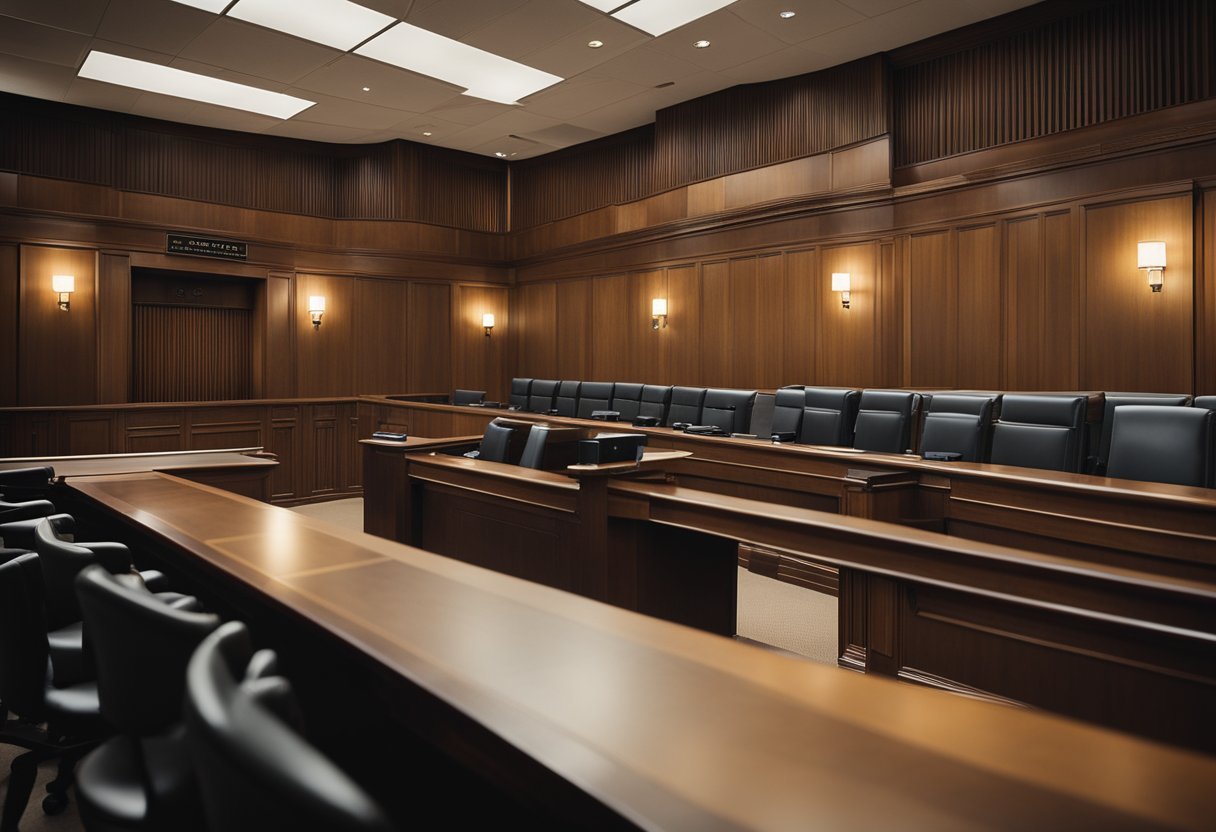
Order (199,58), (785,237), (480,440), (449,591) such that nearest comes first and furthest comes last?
(449,591)
(480,440)
(199,58)
(785,237)

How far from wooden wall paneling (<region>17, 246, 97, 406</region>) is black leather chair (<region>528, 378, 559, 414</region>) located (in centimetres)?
473

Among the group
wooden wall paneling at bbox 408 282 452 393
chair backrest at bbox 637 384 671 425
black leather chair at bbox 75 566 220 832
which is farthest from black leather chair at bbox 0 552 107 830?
wooden wall paneling at bbox 408 282 452 393

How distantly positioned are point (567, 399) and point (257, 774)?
7.83 meters

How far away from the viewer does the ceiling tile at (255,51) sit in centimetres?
647

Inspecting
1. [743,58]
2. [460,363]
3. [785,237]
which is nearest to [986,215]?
[785,237]

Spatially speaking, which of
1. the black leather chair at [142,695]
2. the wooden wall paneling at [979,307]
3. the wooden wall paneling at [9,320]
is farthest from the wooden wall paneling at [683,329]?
the black leather chair at [142,695]

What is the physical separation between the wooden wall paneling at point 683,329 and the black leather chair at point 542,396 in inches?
55.1

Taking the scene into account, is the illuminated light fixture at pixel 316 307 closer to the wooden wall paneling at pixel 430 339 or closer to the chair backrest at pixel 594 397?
the wooden wall paneling at pixel 430 339

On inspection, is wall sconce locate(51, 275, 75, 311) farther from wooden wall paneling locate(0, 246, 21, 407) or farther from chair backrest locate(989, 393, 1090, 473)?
chair backrest locate(989, 393, 1090, 473)

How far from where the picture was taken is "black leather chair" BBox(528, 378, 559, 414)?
8.70m

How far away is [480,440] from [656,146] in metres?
5.27

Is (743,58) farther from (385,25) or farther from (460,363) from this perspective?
(460,363)

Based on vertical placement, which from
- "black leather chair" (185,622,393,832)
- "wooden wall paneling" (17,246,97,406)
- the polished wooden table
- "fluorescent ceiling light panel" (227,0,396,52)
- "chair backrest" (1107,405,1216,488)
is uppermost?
"fluorescent ceiling light panel" (227,0,396,52)

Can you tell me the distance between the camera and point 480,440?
528 cm
